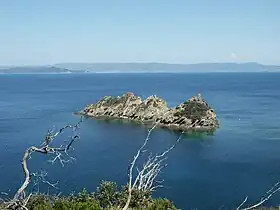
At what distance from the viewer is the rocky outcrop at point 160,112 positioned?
60.8m

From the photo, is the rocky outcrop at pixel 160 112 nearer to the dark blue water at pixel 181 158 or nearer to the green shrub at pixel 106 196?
the dark blue water at pixel 181 158

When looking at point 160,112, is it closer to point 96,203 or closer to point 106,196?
point 106,196

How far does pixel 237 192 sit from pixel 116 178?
33.1ft

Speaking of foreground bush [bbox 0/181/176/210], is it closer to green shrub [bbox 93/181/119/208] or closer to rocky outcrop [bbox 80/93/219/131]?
green shrub [bbox 93/181/119/208]

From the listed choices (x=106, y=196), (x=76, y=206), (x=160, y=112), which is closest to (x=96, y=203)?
(x=76, y=206)

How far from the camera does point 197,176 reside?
35719 millimetres

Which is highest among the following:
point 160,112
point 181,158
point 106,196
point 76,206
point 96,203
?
point 76,206

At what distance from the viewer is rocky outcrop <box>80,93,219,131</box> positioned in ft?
199

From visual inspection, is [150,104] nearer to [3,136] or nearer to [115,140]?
[115,140]

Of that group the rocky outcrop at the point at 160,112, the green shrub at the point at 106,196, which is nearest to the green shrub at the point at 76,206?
the green shrub at the point at 106,196

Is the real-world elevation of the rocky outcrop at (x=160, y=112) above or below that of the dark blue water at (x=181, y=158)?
above

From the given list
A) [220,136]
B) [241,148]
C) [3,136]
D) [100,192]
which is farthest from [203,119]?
[100,192]

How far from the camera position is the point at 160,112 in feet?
216

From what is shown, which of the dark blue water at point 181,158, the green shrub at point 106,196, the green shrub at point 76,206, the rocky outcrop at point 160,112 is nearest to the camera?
the green shrub at point 76,206
